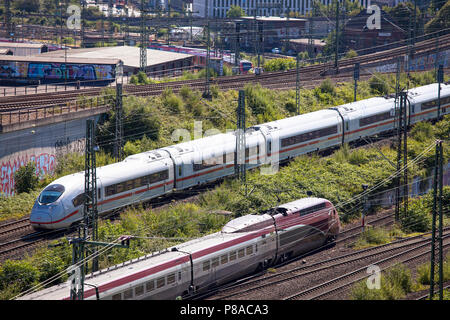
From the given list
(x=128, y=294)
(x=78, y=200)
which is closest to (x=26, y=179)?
(x=78, y=200)

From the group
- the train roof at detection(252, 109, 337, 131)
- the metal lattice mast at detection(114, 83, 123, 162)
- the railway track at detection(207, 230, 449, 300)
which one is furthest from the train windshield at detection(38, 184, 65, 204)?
the train roof at detection(252, 109, 337, 131)

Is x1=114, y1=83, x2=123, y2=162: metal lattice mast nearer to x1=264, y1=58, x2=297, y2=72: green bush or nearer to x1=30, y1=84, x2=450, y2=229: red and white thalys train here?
x1=30, y1=84, x2=450, y2=229: red and white thalys train

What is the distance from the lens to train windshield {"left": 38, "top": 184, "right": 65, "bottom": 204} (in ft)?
82.5

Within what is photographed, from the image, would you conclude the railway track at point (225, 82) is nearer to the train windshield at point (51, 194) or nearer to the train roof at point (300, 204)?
the train windshield at point (51, 194)

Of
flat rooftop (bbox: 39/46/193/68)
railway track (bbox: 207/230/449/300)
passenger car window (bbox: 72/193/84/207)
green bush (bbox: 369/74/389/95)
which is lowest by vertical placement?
railway track (bbox: 207/230/449/300)

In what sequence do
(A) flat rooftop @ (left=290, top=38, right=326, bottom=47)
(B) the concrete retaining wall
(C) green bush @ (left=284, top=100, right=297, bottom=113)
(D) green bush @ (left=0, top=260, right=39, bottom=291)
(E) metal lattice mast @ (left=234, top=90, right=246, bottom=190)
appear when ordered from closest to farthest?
(D) green bush @ (left=0, top=260, right=39, bottom=291) → (E) metal lattice mast @ (left=234, top=90, right=246, bottom=190) → (B) the concrete retaining wall → (C) green bush @ (left=284, top=100, right=297, bottom=113) → (A) flat rooftop @ (left=290, top=38, right=326, bottom=47)

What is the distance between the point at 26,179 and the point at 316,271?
15420 millimetres

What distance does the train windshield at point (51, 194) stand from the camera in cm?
2514

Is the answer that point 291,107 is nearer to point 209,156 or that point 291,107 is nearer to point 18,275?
point 209,156

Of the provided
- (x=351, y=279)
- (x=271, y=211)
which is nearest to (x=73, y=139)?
(x=271, y=211)

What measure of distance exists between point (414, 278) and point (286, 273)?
4612 mm

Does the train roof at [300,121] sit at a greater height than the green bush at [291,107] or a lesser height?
greater

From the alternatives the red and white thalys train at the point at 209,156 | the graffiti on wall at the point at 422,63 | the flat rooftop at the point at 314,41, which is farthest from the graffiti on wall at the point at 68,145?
the flat rooftop at the point at 314,41

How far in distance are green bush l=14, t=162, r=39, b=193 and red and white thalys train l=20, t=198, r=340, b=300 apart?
1242 centimetres
